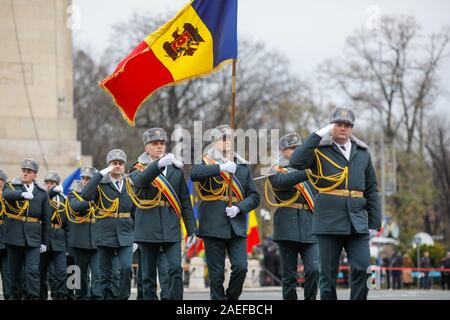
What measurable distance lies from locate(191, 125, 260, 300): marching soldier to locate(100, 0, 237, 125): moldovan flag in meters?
0.99

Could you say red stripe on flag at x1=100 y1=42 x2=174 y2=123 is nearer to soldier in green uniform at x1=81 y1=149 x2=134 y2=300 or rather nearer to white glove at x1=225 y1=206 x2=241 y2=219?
soldier in green uniform at x1=81 y1=149 x2=134 y2=300

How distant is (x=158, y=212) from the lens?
51.7 feet

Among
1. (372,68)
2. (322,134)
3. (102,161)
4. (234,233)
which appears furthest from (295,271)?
(102,161)

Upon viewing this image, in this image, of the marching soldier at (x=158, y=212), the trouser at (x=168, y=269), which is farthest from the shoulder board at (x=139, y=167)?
the trouser at (x=168, y=269)

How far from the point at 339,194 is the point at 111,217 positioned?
16.8ft

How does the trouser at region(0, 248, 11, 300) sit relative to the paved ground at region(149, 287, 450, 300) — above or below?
above

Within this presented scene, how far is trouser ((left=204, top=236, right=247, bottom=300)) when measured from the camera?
50.1 ft

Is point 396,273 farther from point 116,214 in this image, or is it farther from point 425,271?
point 116,214

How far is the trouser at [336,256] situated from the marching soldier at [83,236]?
21.3ft

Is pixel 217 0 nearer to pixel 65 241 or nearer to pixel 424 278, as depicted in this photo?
pixel 65 241

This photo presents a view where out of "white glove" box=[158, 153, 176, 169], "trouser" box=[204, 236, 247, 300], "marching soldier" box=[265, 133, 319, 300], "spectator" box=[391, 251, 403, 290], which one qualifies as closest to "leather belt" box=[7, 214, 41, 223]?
"marching soldier" box=[265, 133, 319, 300]

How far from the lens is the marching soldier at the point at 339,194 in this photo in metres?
13.5

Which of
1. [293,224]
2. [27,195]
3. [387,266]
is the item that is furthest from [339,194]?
[387,266]
